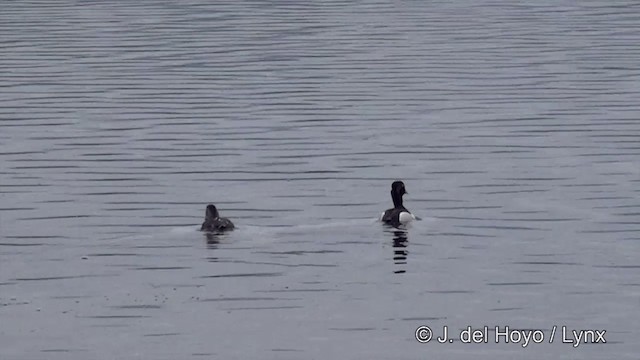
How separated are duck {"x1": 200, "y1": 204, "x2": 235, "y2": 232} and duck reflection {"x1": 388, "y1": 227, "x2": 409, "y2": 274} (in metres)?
3.08

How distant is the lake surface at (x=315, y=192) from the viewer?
27.7 m

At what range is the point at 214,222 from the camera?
3384 centimetres

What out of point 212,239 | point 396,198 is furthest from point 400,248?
point 212,239

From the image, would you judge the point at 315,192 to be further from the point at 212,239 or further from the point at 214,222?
the point at 212,239

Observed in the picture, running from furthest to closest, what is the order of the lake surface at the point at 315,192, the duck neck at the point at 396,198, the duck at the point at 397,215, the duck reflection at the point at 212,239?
1. the duck neck at the point at 396,198
2. the duck at the point at 397,215
3. the duck reflection at the point at 212,239
4. the lake surface at the point at 315,192

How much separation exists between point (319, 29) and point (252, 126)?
28.7 metres

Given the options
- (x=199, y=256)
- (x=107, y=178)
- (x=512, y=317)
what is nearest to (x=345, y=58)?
(x=107, y=178)

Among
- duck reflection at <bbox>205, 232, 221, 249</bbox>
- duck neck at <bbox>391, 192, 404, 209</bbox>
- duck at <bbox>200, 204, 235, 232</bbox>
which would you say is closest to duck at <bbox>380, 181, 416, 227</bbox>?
duck neck at <bbox>391, 192, 404, 209</bbox>

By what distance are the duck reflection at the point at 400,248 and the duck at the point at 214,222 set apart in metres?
3.08

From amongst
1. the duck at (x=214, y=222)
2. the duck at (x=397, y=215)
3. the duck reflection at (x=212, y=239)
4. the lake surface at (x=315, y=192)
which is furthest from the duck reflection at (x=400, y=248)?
the duck reflection at (x=212, y=239)

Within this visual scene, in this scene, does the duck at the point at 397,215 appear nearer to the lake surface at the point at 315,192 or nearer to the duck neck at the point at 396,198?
the duck neck at the point at 396,198

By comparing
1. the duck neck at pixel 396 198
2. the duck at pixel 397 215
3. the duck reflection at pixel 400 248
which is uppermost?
the duck neck at pixel 396 198

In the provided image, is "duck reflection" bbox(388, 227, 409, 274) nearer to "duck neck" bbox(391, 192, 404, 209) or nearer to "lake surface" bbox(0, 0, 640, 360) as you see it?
"lake surface" bbox(0, 0, 640, 360)

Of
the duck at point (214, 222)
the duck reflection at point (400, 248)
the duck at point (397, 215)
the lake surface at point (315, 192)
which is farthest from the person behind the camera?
the duck at point (397, 215)
